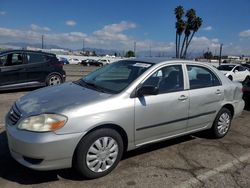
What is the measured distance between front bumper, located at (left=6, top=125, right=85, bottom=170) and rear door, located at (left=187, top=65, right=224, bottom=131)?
2100 millimetres

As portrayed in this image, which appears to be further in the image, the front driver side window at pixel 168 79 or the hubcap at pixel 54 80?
the hubcap at pixel 54 80

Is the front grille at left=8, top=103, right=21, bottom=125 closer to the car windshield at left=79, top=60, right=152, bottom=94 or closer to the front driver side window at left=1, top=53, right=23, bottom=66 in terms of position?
the car windshield at left=79, top=60, right=152, bottom=94

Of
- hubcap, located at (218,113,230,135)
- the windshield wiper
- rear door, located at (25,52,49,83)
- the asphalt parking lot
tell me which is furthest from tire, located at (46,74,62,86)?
hubcap, located at (218,113,230,135)

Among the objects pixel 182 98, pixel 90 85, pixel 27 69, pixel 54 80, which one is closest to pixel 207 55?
pixel 54 80

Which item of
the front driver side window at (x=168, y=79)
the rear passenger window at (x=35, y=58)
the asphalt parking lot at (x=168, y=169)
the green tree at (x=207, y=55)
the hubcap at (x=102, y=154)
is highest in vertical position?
the green tree at (x=207, y=55)

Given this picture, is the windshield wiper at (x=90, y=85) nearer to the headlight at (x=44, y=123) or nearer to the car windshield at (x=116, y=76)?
the car windshield at (x=116, y=76)

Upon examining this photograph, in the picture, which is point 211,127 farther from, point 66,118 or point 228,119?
point 66,118

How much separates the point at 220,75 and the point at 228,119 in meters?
0.89

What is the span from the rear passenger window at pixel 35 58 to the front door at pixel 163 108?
6859mm

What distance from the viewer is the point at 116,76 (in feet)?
14.2

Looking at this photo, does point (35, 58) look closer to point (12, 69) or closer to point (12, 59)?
point (12, 59)

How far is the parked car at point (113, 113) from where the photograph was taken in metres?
3.09

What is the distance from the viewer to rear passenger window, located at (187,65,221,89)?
4.50 metres

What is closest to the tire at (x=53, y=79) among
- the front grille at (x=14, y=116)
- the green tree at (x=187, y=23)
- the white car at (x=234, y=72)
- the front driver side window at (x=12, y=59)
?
the front driver side window at (x=12, y=59)
